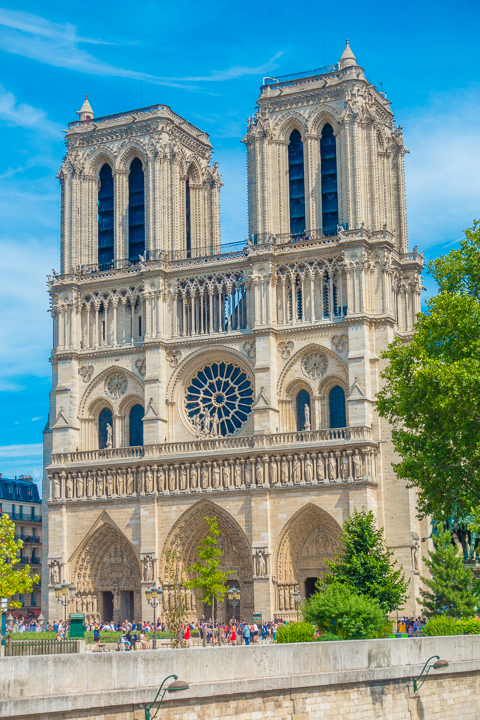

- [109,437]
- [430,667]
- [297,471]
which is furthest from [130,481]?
[430,667]

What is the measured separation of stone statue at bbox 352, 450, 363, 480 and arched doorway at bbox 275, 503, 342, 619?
2.14m

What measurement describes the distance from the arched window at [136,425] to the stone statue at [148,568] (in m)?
6.14

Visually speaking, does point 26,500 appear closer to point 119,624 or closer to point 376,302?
point 119,624

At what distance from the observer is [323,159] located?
51.6 metres

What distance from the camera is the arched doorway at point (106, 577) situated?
50500mm

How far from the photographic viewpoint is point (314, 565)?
154ft

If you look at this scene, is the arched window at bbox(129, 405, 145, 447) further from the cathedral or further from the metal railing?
the metal railing

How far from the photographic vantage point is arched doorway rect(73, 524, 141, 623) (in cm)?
5050

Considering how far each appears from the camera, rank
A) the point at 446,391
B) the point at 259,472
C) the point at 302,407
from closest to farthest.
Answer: the point at 446,391 → the point at 259,472 → the point at 302,407

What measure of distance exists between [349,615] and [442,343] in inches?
429

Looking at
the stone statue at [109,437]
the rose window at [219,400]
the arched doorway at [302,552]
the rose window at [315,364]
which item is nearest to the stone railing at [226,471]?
the stone statue at [109,437]

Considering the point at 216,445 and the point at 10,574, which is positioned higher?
the point at 216,445

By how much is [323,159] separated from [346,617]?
28.6 metres

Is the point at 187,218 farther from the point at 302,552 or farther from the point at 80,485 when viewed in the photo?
the point at 302,552
